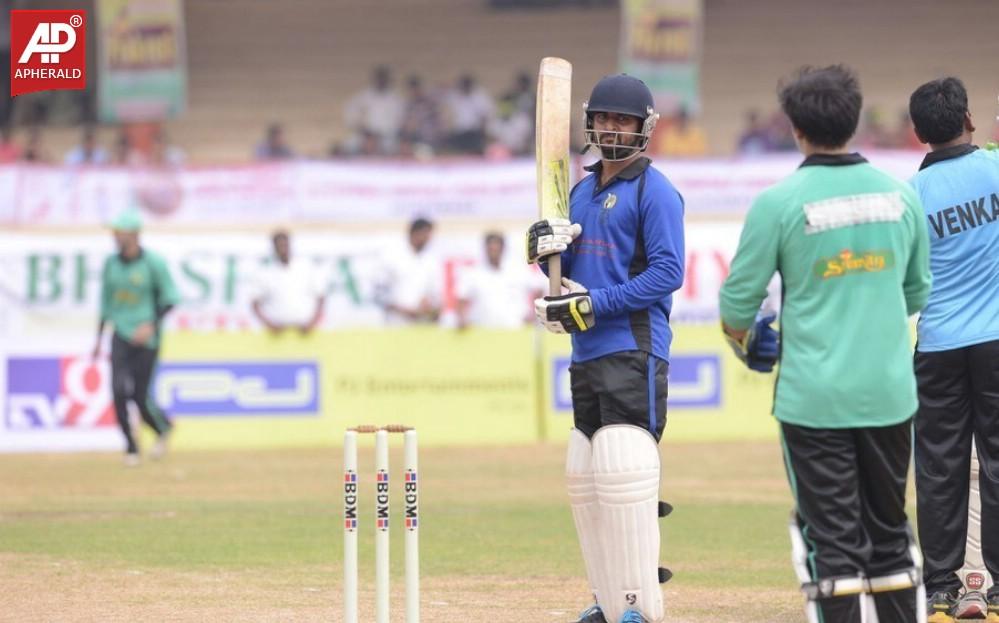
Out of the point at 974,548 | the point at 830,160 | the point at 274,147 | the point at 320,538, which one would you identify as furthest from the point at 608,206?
the point at 274,147

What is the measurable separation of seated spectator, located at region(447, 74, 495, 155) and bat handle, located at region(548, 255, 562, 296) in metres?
18.4

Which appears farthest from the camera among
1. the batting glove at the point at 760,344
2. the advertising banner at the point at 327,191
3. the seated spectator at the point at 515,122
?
the seated spectator at the point at 515,122

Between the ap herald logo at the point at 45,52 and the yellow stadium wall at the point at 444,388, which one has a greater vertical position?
the ap herald logo at the point at 45,52

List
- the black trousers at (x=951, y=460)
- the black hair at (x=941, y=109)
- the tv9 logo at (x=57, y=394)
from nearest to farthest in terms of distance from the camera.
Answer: the black hair at (x=941, y=109) → the black trousers at (x=951, y=460) → the tv9 logo at (x=57, y=394)

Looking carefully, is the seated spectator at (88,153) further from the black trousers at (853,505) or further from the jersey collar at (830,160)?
the black trousers at (853,505)

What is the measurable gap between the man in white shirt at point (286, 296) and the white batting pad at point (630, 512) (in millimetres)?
10903

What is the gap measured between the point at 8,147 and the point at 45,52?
709 centimetres

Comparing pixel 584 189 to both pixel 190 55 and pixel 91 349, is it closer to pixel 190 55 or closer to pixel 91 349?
pixel 91 349

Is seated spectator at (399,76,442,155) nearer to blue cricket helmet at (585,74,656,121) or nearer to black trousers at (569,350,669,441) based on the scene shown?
blue cricket helmet at (585,74,656,121)

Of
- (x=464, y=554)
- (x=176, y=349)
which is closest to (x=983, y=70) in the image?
(x=176, y=349)

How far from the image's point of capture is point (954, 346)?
7.45m

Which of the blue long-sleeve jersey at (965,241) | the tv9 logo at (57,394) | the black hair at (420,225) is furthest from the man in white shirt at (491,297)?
the blue long-sleeve jersey at (965,241)

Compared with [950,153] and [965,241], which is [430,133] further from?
[965,241]

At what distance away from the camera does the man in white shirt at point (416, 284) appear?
18359mm
